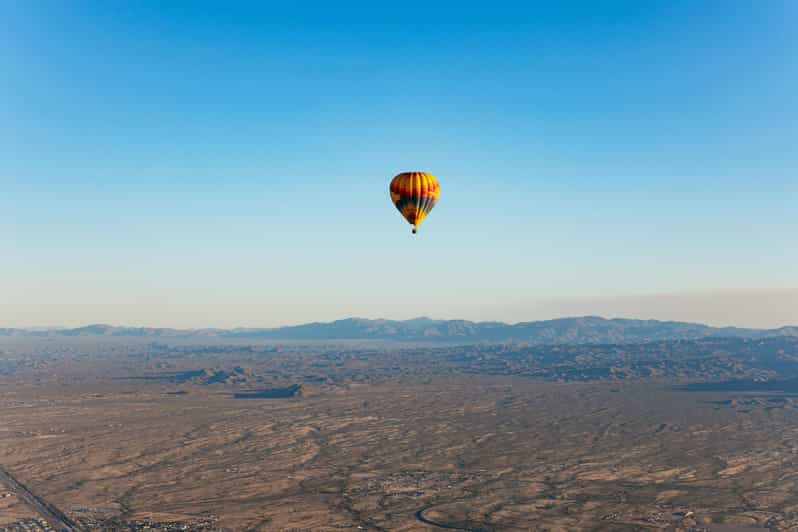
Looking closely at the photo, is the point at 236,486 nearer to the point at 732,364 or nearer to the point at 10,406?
the point at 10,406

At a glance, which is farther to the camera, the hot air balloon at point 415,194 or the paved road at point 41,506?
the hot air balloon at point 415,194

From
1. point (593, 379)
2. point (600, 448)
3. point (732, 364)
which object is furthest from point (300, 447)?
point (732, 364)

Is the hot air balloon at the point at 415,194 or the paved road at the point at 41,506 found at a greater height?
the hot air balloon at the point at 415,194

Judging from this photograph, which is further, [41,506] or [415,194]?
[415,194]

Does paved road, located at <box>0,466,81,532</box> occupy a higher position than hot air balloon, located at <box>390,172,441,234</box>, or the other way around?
hot air balloon, located at <box>390,172,441,234</box>

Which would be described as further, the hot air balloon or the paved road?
the hot air balloon
